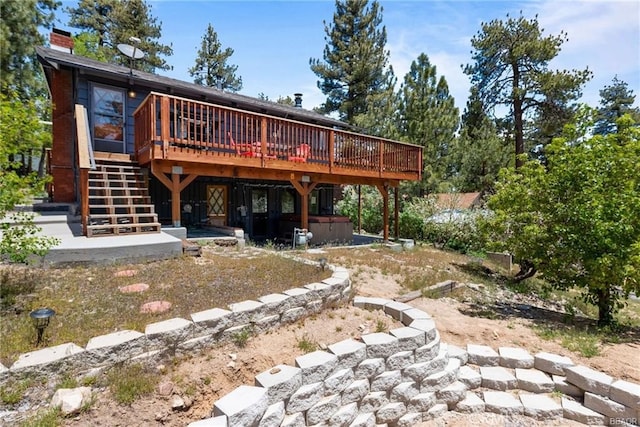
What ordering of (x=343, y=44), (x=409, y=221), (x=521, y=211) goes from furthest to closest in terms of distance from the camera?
(x=343, y=44), (x=409, y=221), (x=521, y=211)

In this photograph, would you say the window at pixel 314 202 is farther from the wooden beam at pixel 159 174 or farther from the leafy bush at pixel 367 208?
the wooden beam at pixel 159 174

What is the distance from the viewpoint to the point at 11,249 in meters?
3.34

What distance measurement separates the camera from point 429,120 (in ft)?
48.1

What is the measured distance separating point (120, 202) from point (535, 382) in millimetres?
8231

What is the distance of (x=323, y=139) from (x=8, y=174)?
719 centimetres

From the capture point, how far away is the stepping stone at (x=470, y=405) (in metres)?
3.63

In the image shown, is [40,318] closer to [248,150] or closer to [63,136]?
[248,150]

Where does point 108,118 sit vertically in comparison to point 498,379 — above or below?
above

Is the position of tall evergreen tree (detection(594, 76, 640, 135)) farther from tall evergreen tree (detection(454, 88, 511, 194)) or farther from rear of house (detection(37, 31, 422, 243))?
rear of house (detection(37, 31, 422, 243))

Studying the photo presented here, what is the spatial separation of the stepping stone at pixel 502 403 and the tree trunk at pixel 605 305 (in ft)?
11.6

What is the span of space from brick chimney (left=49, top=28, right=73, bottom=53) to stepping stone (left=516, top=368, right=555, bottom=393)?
13.1 metres

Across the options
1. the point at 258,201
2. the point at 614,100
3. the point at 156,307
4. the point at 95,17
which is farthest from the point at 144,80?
the point at 614,100

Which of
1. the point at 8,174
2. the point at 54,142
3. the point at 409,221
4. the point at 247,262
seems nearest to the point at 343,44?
the point at 409,221

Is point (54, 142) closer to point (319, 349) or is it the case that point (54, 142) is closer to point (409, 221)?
point (319, 349)
